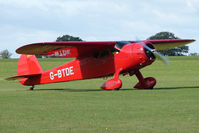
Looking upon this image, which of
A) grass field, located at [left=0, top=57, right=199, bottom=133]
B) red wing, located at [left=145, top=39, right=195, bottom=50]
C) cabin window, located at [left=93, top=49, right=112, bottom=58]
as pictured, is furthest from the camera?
red wing, located at [left=145, top=39, right=195, bottom=50]

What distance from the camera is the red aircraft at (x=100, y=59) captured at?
57.7ft

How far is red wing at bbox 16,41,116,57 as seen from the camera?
17.7 metres

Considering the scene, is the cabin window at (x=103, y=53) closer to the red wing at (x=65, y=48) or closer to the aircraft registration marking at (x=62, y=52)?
the red wing at (x=65, y=48)

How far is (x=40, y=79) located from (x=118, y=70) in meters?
Result: 4.91

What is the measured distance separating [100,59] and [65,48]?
1667 millimetres

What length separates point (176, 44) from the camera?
22547 millimetres

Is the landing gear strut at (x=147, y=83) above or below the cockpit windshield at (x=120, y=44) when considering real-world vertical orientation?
below

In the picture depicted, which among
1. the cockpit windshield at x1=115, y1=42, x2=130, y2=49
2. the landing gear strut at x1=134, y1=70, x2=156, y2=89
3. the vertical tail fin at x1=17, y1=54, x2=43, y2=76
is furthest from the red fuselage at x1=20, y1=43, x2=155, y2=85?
the landing gear strut at x1=134, y1=70, x2=156, y2=89

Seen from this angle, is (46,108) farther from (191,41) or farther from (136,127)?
(191,41)

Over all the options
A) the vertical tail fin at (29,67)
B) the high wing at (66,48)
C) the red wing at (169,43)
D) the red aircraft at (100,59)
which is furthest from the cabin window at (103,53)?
the vertical tail fin at (29,67)

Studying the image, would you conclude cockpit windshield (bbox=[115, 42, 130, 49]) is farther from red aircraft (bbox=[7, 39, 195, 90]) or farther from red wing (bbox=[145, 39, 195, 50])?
red wing (bbox=[145, 39, 195, 50])

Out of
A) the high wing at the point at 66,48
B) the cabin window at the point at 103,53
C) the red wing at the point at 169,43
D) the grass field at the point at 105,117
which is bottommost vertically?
the grass field at the point at 105,117

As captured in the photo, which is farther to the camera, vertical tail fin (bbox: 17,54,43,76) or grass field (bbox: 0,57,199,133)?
vertical tail fin (bbox: 17,54,43,76)

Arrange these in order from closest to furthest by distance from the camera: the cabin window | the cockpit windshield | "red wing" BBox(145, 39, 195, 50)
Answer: the cockpit windshield
the cabin window
"red wing" BBox(145, 39, 195, 50)
